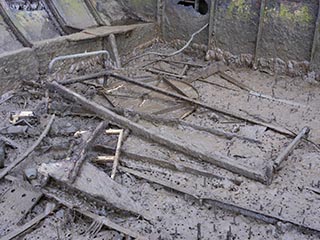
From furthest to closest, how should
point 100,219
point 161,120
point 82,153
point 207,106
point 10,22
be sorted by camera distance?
1. point 10,22
2. point 207,106
3. point 161,120
4. point 82,153
5. point 100,219

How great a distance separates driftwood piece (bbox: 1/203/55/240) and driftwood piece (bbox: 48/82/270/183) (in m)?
1.63

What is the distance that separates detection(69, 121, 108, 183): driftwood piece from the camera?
4.98 m

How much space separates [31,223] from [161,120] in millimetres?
2461

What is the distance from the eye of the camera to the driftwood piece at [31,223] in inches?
175

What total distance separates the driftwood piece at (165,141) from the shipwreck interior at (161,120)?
2 centimetres

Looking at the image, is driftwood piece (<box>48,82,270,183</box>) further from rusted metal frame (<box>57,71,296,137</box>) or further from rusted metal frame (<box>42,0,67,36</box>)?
rusted metal frame (<box>42,0,67,36</box>)

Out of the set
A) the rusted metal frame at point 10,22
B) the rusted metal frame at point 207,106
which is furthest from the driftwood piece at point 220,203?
the rusted metal frame at point 10,22

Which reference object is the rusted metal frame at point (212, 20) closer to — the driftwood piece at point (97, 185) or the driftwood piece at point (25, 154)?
the driftwood piece at point (25, 154)

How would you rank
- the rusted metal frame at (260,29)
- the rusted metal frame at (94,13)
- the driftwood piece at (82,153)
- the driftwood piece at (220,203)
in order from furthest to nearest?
1. the rusted metal frame at (94,13)
2. the rusted metal frame at (260,29)
3. the driftwood piece at (82,153)
4. the driftwood piece at (220,203)

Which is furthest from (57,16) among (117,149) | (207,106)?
(117,149)

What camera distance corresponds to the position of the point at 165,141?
5758 mm

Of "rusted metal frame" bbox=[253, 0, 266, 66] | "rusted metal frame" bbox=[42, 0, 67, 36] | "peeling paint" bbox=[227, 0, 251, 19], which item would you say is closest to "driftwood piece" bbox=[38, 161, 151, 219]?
"rusted metal frame" bbox=[42, 0, 67, 36]

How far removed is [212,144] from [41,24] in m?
4.16

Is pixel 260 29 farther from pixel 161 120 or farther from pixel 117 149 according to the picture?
pixel 117 149
